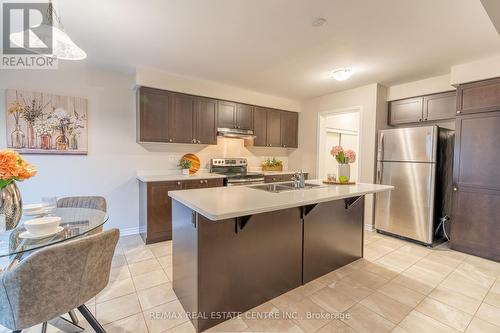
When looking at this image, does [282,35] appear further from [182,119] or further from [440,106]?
[440,106]

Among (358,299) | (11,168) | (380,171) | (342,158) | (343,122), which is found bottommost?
(358,299)

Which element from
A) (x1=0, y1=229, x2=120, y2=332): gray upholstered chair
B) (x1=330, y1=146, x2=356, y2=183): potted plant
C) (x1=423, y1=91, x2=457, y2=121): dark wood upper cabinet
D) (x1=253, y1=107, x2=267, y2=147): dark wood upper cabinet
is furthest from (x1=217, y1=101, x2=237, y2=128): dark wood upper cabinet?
(x1=423, y1=91, x2=457, y2=121): dark wood upper cabinet

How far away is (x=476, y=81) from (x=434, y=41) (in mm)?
1083

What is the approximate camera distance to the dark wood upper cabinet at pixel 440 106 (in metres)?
3.38

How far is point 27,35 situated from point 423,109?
486 cm

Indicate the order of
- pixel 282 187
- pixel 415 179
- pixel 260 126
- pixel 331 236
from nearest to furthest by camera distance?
1. pixel 331 236
2. pixel 282 187
3. pixel 415 179
4. pixel 260 126

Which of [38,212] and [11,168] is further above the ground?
[11,168]

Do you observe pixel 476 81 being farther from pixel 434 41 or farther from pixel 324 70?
pixel 324 70

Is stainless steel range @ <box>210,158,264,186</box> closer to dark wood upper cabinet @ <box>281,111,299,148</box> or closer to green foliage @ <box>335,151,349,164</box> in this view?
dark wood upper cabinet @ <box>281,111,299,148</box>

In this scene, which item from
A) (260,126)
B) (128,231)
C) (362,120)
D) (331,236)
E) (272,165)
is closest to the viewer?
(331,236)

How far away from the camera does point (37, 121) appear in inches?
117

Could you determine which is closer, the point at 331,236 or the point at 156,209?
the point at 331,236

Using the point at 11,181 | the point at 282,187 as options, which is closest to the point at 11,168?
the point at 11,181

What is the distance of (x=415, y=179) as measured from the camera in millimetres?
3398
